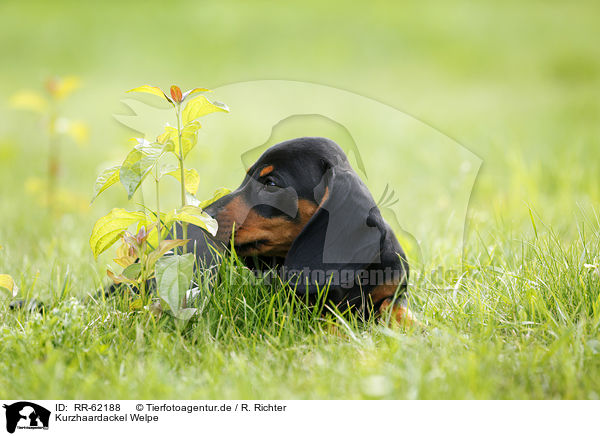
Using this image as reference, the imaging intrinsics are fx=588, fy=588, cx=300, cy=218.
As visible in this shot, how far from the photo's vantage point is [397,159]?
6.04 m

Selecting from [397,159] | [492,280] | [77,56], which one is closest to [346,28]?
[77,56]

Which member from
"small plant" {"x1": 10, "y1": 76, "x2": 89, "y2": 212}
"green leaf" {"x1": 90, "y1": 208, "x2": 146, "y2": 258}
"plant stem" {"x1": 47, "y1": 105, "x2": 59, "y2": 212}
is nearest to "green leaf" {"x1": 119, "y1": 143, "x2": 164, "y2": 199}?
"green leaf" {"x1": 90, "y1": 208, "x2": 146, "y2": 258}

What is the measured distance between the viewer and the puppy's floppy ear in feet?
7.92

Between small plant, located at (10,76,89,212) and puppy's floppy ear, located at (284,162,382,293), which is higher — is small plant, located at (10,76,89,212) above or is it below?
above

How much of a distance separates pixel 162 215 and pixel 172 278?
0.97 ft

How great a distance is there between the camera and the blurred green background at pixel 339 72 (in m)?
4.95

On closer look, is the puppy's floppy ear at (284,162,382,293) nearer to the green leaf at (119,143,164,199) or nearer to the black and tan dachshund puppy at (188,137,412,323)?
the black and tan dachshund puppy at (188,137,412,323)

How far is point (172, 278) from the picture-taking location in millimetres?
2186

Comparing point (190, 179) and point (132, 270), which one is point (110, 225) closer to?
point (132, 270)

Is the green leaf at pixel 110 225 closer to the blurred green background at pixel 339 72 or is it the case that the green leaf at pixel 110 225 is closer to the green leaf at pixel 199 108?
the green leaf at pixel 199 108
